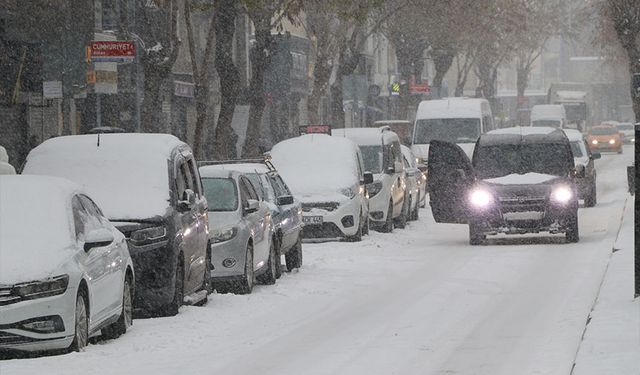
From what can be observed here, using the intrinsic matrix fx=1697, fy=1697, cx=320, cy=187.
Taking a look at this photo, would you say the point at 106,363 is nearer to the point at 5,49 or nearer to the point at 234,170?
the point at 234,170

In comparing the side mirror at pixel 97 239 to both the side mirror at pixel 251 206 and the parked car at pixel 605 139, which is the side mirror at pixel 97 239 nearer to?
the side mirror at pixel 251 206

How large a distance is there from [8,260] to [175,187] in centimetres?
401

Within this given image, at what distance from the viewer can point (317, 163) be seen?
28.8m

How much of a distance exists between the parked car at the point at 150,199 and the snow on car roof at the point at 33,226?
172cm

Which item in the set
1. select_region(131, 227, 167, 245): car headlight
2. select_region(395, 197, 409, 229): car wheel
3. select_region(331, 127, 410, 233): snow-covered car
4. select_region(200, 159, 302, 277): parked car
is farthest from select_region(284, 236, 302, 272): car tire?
select_region(395, 197, 409, 229): car wheel

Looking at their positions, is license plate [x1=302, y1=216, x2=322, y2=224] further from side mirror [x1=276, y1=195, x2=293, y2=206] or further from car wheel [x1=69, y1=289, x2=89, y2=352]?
car wheel [x1=69, y1=289, x2=89, y2=352]

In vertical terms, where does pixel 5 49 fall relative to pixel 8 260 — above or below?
above

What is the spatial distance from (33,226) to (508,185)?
574 inches

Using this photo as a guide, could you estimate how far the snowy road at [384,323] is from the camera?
482 inches

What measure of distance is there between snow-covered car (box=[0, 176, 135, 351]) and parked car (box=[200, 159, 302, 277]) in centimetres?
657

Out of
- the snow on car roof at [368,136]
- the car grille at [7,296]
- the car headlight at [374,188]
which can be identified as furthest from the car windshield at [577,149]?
the car grille at [7,296]

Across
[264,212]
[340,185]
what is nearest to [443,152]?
[340,185]

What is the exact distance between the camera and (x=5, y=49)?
3672cm

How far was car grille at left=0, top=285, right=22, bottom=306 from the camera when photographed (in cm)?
1228
